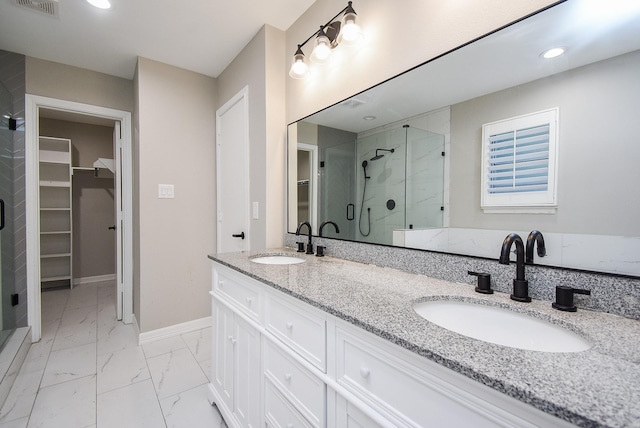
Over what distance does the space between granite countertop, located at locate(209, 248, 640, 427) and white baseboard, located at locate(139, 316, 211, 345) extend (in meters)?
2.05

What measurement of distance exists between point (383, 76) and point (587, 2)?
0.77 m

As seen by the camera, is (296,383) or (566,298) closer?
(566,298)

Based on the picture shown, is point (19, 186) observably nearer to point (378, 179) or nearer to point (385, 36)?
point (378, 179)

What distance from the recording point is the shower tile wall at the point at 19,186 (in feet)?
7.75

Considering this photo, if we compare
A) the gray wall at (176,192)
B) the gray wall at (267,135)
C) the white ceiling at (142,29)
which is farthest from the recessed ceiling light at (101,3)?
the gray wall at (267,135)

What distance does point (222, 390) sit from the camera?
5.13 ft

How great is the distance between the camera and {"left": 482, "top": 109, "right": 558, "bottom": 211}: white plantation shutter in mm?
882

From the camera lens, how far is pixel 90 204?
4387 millimetres

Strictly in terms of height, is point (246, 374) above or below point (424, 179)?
below

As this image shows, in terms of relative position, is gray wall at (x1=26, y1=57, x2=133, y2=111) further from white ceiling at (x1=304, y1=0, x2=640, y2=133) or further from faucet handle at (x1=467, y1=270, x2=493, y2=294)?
faucet handle at (x1=467, y1=270, x2=493, y2=294)

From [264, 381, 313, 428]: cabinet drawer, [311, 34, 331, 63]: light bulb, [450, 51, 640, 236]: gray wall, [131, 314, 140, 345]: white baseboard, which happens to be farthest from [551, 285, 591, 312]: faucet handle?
[131, 314, 140, 345]: white baseboard

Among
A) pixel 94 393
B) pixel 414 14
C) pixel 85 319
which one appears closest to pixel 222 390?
pixel 94 393

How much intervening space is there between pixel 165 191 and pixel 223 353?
1.68 meters

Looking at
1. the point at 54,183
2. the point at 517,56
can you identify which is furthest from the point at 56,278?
the point at 517,56
